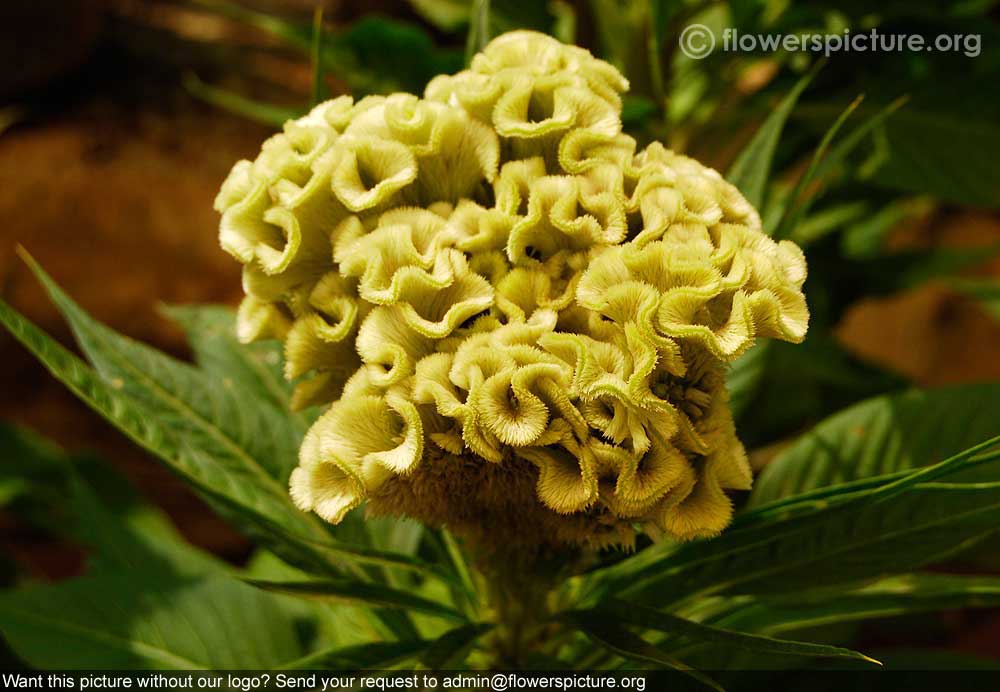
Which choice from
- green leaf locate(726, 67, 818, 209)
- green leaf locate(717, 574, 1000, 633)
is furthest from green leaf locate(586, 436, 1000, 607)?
green leaf locate(726, 67, 818, 209)

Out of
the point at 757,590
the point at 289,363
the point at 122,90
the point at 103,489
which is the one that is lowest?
the point at 103,489

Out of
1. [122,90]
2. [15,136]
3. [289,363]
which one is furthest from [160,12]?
[289,363]

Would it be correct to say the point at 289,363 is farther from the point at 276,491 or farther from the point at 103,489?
the point at 103,489

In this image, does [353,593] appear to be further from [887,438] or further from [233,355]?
[887,438]

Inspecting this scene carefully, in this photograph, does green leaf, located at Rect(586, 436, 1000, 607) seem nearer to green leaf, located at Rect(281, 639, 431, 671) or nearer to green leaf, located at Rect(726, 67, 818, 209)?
green leaf, located at Rect(281, 639, 431, 671)

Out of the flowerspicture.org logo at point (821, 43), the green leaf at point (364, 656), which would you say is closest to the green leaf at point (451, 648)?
the green leaf at point (364, 656)
